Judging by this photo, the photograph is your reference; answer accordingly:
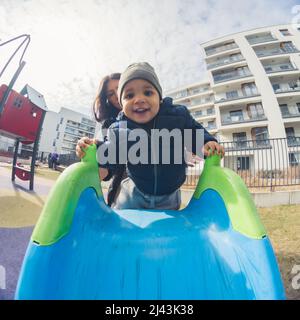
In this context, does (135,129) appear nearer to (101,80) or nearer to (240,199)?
(240,199)

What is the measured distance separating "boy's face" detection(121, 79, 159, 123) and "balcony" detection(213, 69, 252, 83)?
1423cm

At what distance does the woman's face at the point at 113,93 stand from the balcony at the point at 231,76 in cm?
1385

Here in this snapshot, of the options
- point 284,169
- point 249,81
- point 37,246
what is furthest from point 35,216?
point 249,81

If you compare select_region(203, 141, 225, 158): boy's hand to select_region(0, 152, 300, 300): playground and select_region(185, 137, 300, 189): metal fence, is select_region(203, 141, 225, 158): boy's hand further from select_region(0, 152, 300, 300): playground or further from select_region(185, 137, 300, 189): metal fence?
select_region(185, 137, 300, 189): metal fence

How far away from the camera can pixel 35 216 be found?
162 centimetres

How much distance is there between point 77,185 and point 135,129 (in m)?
0.45

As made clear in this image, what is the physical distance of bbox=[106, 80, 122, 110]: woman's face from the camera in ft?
4.74

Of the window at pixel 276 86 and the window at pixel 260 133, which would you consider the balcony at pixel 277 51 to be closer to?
the window at pixel 276 86

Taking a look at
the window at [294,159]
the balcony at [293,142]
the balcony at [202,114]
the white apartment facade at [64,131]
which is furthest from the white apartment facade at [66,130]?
the balcony at [202,114]

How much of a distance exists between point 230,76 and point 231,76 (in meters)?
0.08

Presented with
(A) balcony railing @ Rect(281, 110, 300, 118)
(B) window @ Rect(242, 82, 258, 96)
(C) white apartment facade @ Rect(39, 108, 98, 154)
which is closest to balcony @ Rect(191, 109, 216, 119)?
(B) window @ Rect(242, 82, 258, 96)

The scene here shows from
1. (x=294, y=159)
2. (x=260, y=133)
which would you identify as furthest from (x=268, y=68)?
(x=294, y=159)

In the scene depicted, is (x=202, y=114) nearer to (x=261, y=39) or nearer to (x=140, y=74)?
(x=261, y=39)

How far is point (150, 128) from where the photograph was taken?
0.96 m
